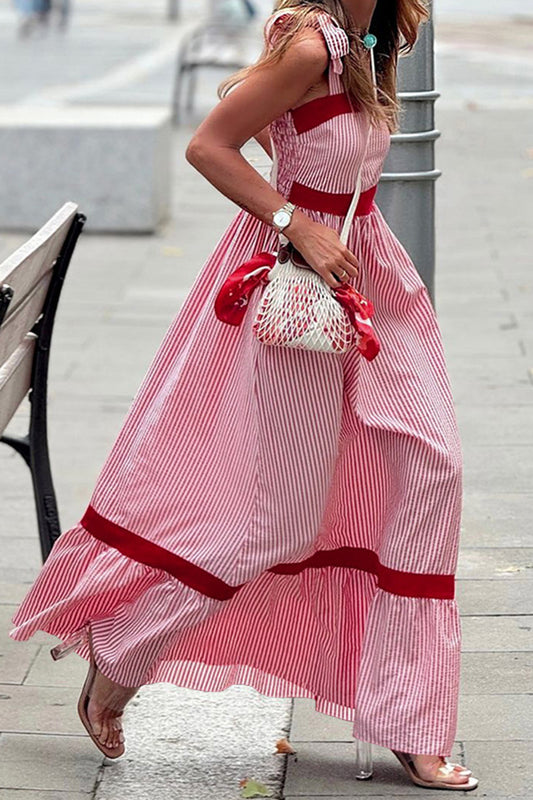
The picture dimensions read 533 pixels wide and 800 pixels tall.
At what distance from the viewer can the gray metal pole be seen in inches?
169

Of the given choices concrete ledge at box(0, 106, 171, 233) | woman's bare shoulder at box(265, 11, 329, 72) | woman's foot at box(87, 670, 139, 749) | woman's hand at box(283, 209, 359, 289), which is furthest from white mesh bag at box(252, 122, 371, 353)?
concrete ledge at box(0, 106, 171, 233)

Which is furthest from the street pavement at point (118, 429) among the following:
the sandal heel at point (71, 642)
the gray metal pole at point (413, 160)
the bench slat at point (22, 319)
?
the gray metal pole at point (413, 160)

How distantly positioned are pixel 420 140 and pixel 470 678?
144cm

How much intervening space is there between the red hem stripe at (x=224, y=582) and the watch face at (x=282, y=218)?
67cm

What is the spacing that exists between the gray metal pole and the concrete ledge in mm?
5775

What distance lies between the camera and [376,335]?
3.09 m

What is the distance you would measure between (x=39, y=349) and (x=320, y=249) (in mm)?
1443

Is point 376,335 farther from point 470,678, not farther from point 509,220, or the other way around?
point 509,220

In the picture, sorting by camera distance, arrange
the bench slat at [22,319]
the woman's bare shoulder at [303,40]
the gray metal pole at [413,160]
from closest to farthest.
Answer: the woman's bare shoulder at [303,40] → the bench slat at [22,319] → the gray metal pole at [413,160]

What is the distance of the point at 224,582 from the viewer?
10.2ft

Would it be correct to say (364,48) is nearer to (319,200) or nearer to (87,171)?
(319,200)

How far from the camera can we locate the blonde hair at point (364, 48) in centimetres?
298

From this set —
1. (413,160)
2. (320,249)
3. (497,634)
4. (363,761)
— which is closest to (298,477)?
(320,249)

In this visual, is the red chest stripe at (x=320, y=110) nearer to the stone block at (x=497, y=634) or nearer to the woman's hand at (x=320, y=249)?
the woman's hand at (x=320, y=249)
